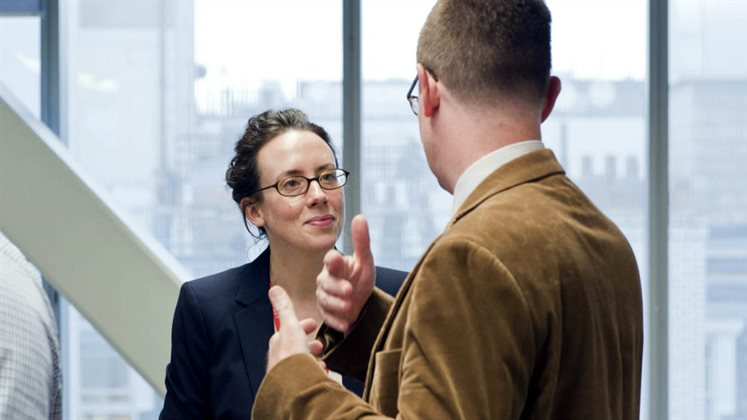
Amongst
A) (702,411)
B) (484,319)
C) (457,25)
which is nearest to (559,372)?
(484,319)

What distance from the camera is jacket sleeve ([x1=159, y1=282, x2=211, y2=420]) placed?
237 cm

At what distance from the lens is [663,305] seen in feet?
12.6

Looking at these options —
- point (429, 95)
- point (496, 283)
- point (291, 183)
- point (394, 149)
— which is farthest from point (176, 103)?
point (496, 283)

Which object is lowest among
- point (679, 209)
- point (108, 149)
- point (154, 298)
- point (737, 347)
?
point (737, 347)

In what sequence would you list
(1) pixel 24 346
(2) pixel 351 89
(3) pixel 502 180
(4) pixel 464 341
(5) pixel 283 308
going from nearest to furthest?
(4) pixel 464 341
(3) pixel 502 180
(5) pixel 283 308
(1) pixel 24 346
(2) pixel 351 89

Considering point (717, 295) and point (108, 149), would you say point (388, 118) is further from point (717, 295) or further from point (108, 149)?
point (717, 295)

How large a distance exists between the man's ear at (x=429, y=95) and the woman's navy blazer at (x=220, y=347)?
1174 mm

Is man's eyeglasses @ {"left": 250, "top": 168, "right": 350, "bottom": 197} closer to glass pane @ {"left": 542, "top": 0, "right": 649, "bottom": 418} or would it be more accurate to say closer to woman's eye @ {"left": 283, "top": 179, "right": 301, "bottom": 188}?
woman's eye @ {"left": 283, "top": 179, "right": 301, "bottom": 188}

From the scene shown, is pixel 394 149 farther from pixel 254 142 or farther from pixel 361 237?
pixel 361 237

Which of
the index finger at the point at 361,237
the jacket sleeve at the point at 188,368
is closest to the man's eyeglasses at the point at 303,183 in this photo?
the jacket sleeve at the point at 188,368

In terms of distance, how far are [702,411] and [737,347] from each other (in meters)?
0.28

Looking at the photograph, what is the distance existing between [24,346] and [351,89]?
7.26 feet

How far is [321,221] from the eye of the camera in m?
2.50

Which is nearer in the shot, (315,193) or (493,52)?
(493,52)
